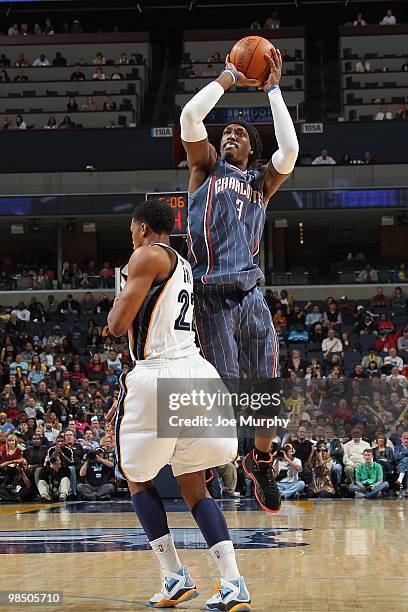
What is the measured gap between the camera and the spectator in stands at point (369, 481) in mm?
14547

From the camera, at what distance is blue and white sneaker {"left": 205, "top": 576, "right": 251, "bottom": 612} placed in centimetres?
477

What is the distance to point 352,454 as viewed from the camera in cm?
1477

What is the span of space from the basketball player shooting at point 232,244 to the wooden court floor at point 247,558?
74 centimetres

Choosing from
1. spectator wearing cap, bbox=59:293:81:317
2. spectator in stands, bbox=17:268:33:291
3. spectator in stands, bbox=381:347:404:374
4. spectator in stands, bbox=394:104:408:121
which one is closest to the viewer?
spectator in stands, bbox=381:347:404:374

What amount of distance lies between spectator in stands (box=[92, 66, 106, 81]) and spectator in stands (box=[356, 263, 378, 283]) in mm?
11210

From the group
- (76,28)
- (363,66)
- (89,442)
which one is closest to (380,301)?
(363,66)

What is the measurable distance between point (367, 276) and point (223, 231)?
21.2m

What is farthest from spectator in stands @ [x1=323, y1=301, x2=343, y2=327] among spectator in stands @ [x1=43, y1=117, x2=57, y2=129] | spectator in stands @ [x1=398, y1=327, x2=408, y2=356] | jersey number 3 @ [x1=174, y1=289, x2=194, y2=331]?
jersey number 3 @ [x1=174, y1=289, x2=194, y2=331]

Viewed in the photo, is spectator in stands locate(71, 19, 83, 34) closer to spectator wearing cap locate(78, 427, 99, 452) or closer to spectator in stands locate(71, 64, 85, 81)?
spectator in stands locate(71, 64, 85, 81)

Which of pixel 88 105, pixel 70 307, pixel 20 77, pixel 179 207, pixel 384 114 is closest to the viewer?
pixel 179 207

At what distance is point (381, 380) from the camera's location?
56.6 ft

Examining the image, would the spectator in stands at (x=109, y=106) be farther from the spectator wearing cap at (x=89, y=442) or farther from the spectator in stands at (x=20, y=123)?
the spectator wearing cap at (x=89, y=442)

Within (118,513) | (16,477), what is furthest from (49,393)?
(118,513)

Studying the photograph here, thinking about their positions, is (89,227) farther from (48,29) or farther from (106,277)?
(48,29)
